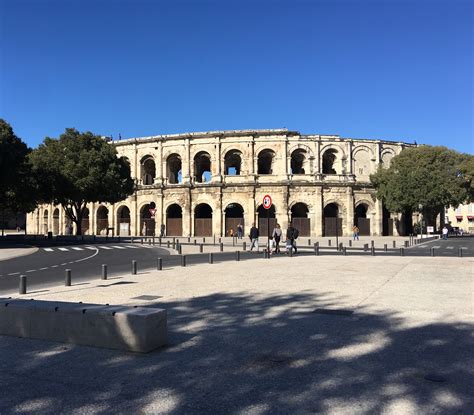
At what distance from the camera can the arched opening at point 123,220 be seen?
49831mm

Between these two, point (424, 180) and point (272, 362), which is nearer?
point (272, 362)

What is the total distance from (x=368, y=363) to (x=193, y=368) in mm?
2069

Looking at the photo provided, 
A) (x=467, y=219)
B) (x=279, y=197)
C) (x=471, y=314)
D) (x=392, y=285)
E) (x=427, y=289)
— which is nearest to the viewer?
(x=471, y=314)

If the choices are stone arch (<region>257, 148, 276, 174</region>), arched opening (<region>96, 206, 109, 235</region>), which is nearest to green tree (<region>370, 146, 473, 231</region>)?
stone arch (<region>257, 148, 276, 174</region>)

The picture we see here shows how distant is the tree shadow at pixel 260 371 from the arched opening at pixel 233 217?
133 feet

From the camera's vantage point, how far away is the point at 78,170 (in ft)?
123

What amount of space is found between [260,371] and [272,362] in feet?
1.12

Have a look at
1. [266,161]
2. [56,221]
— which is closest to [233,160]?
[266,161]

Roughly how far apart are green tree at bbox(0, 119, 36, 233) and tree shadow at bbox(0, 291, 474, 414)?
2724 cm

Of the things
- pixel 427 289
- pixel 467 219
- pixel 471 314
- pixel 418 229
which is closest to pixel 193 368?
pixel 471 314

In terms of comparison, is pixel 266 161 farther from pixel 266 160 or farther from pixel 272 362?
pixel 272 362

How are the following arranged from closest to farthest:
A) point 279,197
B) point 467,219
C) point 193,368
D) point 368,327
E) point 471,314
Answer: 1. point 193,368
2. point 368,327
3. point 471,314
4. point 279,197
5. point 467,219

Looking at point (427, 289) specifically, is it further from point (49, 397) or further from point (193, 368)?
point (49, 397)

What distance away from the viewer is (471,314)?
23.2 ft
